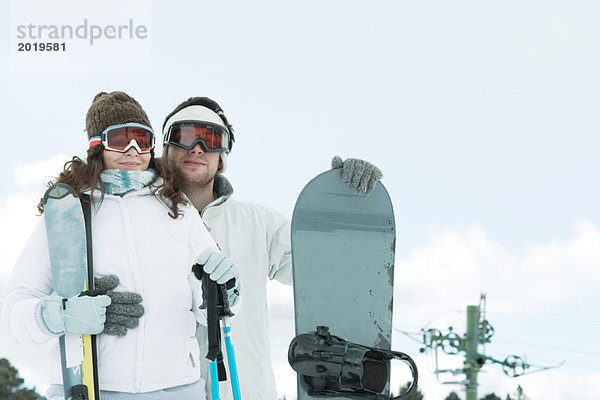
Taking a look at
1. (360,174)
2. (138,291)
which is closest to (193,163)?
(360,174)

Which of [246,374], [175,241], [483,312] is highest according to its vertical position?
[175,241]

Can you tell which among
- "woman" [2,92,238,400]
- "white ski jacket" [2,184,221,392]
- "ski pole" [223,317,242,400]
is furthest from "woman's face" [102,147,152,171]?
"ski pole" [223,317,242,400]

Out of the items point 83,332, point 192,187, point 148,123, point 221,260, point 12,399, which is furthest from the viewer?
point 12,399

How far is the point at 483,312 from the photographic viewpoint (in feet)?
47.0

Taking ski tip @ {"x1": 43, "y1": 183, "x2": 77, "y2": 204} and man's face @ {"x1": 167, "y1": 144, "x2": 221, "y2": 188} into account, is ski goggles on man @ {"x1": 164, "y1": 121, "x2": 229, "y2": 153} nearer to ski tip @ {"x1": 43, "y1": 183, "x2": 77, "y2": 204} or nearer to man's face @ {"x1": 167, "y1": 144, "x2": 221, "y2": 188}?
man's face @ {"x1": 167, "y1": 144, "x2": 221, "y2": 188}

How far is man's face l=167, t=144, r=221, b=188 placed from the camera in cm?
301

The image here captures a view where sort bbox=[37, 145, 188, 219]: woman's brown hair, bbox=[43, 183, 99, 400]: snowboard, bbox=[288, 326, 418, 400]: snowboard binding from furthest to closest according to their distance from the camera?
bbox=[288, 326, 418, 400]: snowboard binding → bbox=[37, 145, 188, 219]: woman's brown hair → bbox=[43, 183, 99, 400]: snowboard

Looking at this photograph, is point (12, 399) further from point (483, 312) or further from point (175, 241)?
point (175, 241)

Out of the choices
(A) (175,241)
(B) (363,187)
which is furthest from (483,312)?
(A) (175,241)

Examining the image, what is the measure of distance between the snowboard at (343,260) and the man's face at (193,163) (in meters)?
0.48

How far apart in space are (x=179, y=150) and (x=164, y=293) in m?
0.97

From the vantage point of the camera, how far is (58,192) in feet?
7.52

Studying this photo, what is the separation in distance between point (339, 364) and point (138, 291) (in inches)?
37.2

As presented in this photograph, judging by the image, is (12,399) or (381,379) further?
(12,399)
